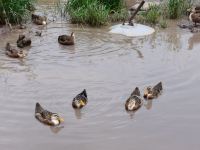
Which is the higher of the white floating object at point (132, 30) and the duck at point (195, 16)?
the duck at point (195, 16)

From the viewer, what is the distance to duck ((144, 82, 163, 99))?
8.54 meters

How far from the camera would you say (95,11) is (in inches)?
533

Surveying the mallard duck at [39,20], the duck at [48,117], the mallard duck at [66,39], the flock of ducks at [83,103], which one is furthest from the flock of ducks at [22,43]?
the duck at [48,117]

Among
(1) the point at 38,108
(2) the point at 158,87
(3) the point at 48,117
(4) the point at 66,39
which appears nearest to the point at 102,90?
(2) the point at 158,87

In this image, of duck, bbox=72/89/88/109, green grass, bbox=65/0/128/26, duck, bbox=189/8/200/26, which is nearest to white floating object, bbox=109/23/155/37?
green grass, bbox=65/0/128/26

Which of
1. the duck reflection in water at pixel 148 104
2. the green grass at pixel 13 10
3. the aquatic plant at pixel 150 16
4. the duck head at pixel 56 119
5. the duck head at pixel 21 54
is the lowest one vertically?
the duck reflection in water at pixel 148 104

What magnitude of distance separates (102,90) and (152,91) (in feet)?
3.15

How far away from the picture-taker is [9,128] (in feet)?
24.1

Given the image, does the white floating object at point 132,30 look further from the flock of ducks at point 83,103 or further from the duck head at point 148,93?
the duck head at point 148,93

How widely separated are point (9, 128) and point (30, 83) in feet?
6.33

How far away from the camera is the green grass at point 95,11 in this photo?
13609mm

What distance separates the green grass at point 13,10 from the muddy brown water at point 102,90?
511 millimetres

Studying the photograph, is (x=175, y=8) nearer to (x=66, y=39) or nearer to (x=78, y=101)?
(x=66, y=39)

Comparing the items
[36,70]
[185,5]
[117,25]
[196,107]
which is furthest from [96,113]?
[185,5]
